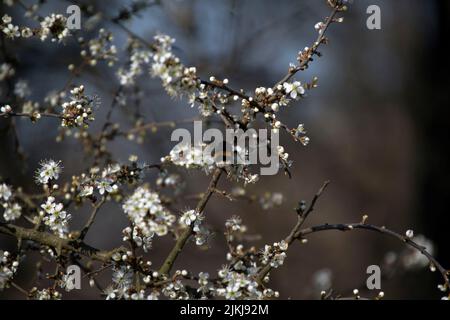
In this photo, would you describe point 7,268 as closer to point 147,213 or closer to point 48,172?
point 48,172

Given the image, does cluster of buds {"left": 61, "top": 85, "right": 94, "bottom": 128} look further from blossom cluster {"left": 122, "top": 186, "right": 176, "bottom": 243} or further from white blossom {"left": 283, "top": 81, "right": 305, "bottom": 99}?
white blossom {"left": 283, "top": 81, "right": 305, "bottom": 99}

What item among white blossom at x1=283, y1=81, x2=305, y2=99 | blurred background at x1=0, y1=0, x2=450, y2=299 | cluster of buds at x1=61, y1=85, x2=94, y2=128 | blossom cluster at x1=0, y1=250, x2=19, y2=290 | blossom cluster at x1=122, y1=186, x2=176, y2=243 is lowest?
blossom cluster at x1=0, y1=250, x2=19, y2=290

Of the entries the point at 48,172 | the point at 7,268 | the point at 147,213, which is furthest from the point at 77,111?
the point at 7,268

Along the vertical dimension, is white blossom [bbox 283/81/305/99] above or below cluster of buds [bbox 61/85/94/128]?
above

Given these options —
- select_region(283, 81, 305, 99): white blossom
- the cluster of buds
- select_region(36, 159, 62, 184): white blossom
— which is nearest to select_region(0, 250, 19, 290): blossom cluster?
select_region(36, 159, 62, 184): white blossom

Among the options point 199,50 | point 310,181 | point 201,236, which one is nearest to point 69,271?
point 201,236

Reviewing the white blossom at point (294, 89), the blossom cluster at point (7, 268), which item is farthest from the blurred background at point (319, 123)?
the blossom cluster at point (7, 268)

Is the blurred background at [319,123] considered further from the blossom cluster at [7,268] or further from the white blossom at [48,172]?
the blossom cluster at [7,268]

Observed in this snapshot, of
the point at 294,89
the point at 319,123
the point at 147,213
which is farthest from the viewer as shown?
the point at 319,123
